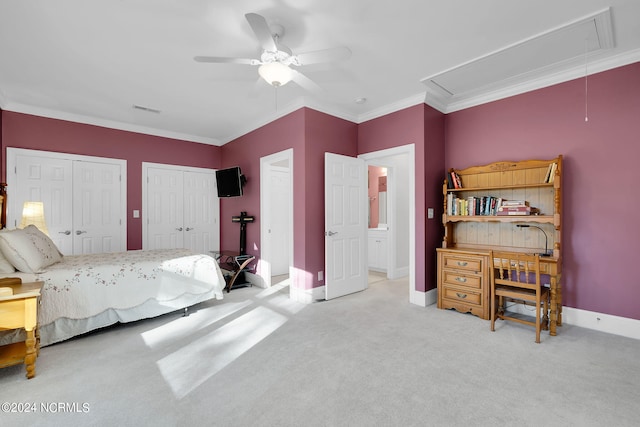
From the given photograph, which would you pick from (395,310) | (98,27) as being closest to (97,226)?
(98,27)

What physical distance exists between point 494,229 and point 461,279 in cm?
81

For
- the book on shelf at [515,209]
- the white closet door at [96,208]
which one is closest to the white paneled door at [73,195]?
the white closet door at [96,208]

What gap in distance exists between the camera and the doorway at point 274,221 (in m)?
4.75

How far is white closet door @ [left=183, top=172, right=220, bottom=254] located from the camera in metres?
5.45

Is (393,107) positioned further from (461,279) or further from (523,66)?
(461,279)

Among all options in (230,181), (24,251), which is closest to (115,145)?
(230,181)

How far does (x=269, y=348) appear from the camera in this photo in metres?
2.56

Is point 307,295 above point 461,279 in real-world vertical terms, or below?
below

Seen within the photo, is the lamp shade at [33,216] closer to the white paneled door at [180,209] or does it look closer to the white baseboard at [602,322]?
the white paneled door at [180,209]

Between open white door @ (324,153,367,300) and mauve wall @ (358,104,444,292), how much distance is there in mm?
691

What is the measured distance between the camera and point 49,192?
13.8 ft

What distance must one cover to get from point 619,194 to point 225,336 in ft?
13.2

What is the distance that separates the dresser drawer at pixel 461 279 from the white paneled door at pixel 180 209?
4.16 m

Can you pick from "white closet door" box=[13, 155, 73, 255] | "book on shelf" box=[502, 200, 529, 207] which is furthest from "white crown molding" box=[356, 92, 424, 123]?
"white closet door" box=[13, 155, 73, 255]
